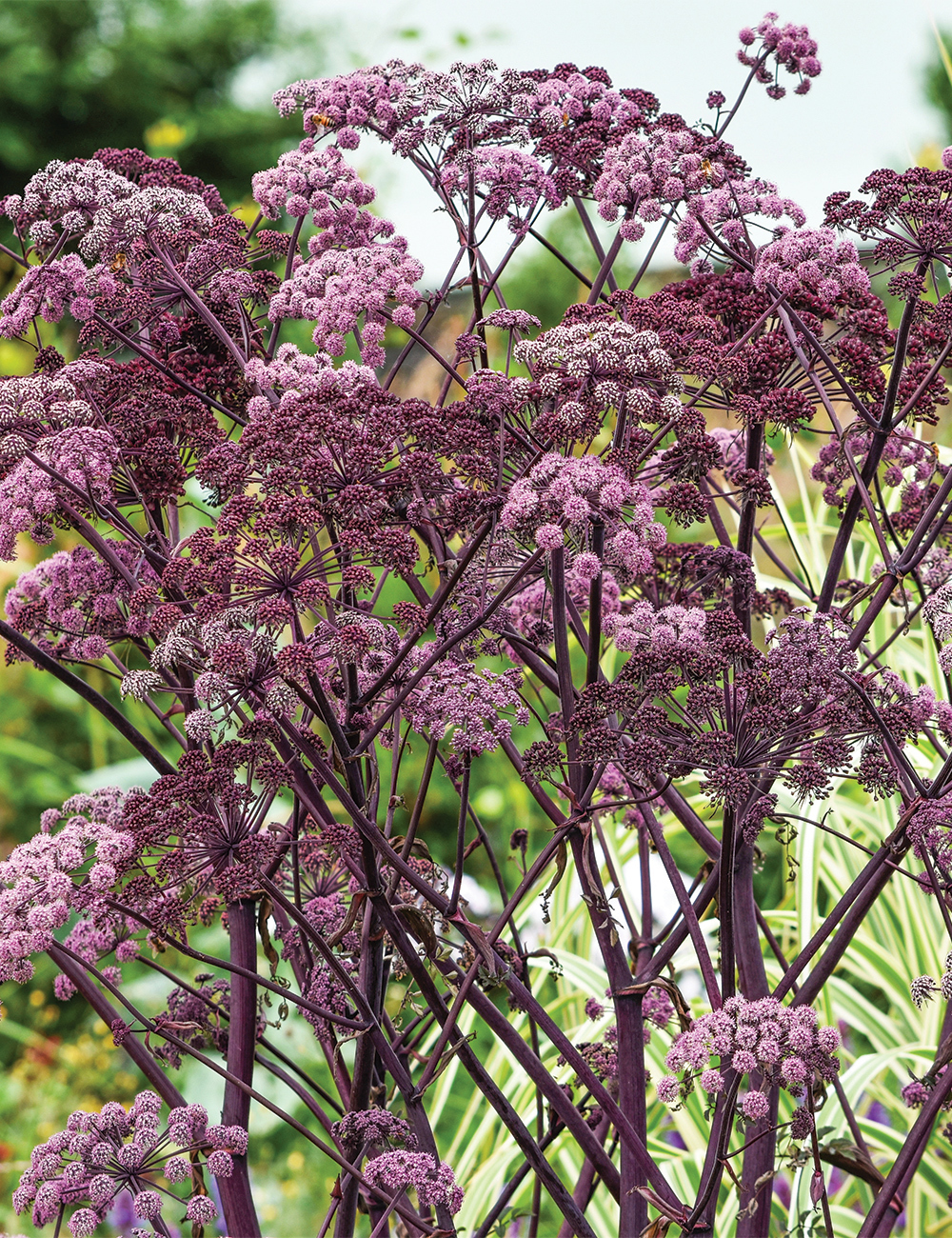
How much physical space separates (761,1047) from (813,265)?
34.5 inches

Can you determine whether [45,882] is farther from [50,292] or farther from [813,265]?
[813,265]

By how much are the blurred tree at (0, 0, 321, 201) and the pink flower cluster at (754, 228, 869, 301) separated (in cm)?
1413

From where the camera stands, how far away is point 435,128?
165 centimetres

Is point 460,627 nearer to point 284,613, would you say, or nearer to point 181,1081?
point 284,613

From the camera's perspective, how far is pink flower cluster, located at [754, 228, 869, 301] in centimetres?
147

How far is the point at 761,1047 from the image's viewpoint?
3.93 feet

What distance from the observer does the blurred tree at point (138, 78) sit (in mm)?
14883

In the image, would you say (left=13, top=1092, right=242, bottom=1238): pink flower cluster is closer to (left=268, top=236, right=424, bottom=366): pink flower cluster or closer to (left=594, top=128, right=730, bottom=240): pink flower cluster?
(left=268, top=236, right=424, bottom=366): pink flower cluster

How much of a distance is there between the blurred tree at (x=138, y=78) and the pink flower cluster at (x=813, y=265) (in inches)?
556

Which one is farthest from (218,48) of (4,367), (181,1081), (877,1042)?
(877,1042)

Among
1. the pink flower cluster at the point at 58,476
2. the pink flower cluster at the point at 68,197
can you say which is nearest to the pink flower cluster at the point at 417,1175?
the pink flower cluster at the point at 58,476

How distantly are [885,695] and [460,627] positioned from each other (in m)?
0.51

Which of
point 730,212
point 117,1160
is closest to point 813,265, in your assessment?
point 730,212

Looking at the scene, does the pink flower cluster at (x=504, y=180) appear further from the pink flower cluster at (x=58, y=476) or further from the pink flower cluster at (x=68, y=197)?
the pink flower cluster at (x=58, y=476)
